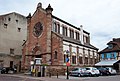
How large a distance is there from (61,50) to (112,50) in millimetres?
16886

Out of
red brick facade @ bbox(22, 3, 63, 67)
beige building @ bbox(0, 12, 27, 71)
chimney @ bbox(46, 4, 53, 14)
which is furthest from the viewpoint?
beige building @ bbox(0, 12, 27, 71)

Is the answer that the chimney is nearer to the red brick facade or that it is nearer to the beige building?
the red brick facade

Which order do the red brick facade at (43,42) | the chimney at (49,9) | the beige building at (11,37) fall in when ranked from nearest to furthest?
the red brick facade at (43,42), the chimney at (49,9), the beige building at (11,37)

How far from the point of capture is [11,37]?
175 ft

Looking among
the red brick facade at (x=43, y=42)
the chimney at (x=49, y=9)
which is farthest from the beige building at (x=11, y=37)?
the chimney at (x=49, y=9)

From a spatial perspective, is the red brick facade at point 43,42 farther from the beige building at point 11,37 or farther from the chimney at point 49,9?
the beige building at point 11,37

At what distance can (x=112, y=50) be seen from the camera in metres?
51.0

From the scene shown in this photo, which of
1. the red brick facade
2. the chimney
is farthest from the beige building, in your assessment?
the chimney

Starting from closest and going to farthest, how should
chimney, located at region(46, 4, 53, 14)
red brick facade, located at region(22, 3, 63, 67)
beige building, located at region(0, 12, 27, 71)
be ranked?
red brick facade, located at region(22, 3, 63, 67) < chimney, located at region(46, 4, 53, 14) < beige building, located at region(0, 12, 27, 71)

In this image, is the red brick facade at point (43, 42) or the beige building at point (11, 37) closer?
the red brick facade at point (43, 42)

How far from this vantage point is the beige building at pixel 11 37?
50.6 m

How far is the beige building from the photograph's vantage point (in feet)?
166

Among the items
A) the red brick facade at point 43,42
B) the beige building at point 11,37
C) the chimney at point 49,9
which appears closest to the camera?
the red brick facade at point 43,42

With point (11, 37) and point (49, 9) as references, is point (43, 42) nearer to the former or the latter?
point (49, 9)
